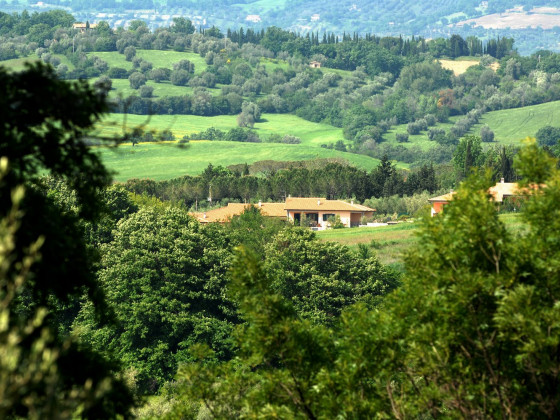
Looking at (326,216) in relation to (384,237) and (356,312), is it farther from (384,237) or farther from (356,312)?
(356,312)

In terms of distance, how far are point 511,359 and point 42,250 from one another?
847cm

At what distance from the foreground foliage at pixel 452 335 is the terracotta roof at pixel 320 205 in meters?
126

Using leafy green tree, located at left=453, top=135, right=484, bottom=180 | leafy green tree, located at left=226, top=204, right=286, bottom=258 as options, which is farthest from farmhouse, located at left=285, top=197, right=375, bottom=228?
leafy green tree, located at left=226, top=204, right=286, bottom=258

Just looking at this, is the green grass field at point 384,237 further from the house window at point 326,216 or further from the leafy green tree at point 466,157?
the leafy green tree at point 466,157

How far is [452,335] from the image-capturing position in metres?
17.0

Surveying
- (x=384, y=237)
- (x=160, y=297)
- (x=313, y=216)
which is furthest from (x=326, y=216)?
(x=160, y=297)

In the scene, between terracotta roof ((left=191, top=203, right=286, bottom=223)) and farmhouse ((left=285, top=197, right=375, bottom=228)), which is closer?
terracotta roof ((left=191, top=203, right=286, bottom=223))

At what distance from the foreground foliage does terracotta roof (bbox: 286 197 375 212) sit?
12582cm

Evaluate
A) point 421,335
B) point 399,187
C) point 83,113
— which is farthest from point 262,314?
point 399,187

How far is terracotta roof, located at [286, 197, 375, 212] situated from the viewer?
14488cm

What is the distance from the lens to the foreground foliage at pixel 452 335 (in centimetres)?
1669

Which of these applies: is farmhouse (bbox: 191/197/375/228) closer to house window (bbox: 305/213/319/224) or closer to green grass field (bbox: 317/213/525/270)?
house window (bbox: 305/213/319/224)

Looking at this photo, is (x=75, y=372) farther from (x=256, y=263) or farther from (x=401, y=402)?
(x=401, y=402)

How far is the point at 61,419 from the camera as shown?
879 centimetres
